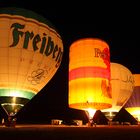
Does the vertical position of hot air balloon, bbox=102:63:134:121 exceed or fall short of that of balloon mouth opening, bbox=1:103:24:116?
it exceeds it

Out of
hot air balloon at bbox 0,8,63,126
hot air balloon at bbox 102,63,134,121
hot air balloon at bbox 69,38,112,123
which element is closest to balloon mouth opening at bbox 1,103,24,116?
hot air balloon at bbox 0,8,63,126

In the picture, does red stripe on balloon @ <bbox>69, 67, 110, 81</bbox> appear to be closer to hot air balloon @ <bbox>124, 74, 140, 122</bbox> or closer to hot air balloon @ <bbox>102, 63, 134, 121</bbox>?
hot air balloon @ <bbox>102, 63, 134, 121</bbox>

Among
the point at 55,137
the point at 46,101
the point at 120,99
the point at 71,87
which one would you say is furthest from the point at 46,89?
the point at 55,137

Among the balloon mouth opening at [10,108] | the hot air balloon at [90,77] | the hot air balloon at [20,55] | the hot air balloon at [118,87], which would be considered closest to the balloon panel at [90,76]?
the hot air balloon at [90,77]

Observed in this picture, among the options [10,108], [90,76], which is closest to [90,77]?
[90,76]

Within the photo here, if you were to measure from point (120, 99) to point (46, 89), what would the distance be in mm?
15167

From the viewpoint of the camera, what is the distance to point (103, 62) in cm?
1622

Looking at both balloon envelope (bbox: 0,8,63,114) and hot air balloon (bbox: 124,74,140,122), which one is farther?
hot air balloon (bbox: 124,74,140,122)

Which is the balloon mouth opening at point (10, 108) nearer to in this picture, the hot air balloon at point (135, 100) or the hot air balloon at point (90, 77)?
the hot air balloon at point (90, 77)

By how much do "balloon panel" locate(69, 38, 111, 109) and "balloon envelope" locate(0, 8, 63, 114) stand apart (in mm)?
2444

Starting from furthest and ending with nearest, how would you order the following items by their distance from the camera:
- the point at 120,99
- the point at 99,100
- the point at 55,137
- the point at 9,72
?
1. the point at 120,99
2. the point at 99,100
3. the point at 9,72
4. the point at 55,137

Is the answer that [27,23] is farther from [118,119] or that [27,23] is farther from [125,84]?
[118,119]

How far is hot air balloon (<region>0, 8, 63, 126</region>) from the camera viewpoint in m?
13.2

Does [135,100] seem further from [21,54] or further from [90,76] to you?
[21,54]
